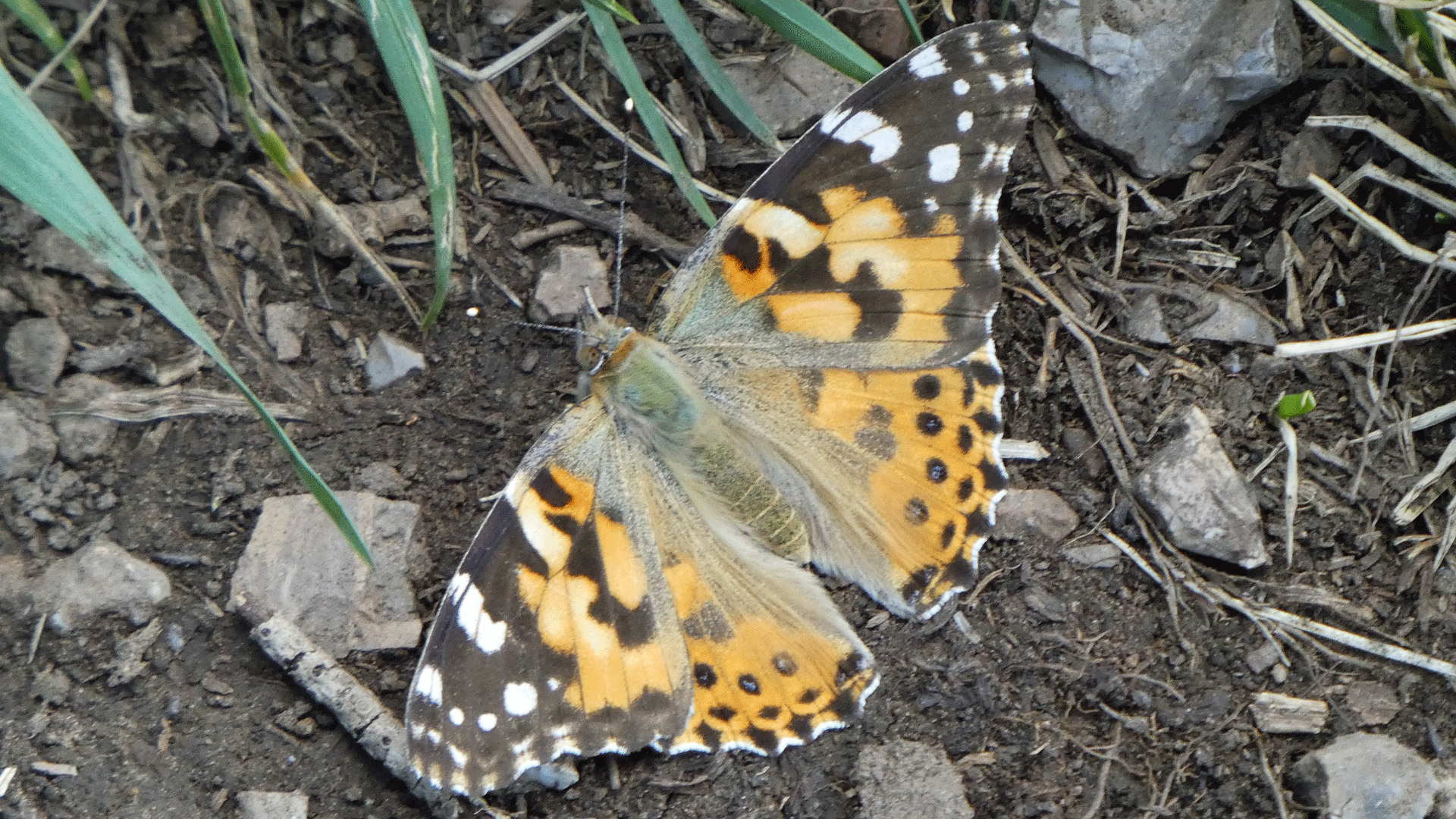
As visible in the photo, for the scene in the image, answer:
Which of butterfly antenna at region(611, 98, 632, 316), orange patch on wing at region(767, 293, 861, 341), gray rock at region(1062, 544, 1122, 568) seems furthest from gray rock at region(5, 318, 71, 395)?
gray rock at region(1062, 544, 1122, 568)

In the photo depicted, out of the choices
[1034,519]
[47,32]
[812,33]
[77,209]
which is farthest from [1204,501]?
[47,32]

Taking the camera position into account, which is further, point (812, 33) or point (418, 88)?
point (812, 33)

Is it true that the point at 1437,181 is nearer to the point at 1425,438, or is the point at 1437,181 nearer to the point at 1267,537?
the point at 1425,438

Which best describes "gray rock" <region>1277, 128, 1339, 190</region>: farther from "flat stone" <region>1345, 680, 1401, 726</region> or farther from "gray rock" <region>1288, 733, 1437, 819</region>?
"gray rock" <region>1288, 733, 1437, 819</region>

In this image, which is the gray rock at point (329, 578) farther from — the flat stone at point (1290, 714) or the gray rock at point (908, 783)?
the flat stone at point (1290, 714)

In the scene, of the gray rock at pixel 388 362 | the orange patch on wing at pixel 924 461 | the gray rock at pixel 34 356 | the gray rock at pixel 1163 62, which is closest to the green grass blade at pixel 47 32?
the gray rock at pixel 34 356

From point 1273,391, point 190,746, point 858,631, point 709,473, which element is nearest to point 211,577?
point 190,746

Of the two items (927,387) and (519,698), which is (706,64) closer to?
(927,387)
